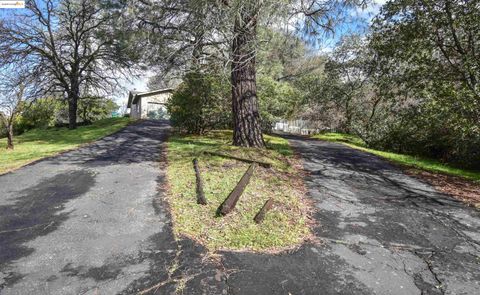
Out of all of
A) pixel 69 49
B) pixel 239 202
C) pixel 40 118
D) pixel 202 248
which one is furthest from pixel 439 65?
pixel 40 118

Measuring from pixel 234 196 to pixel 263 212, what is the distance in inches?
24.7

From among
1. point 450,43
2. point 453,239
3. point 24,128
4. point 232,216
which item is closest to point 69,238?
point 232,216

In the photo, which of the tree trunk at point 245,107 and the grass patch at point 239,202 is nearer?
the grass patch at point 239,202

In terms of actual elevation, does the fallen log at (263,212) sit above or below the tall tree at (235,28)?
below

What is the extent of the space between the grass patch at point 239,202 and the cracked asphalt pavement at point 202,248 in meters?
0.24

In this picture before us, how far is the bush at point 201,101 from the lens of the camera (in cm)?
1279

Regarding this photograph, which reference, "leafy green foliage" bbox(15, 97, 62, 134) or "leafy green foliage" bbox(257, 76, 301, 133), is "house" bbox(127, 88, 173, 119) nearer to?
"leafy green foliage" bbox(15, 97, 62, 134)

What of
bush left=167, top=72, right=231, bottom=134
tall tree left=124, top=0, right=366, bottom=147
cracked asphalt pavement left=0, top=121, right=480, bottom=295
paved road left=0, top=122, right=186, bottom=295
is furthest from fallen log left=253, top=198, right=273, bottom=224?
bush left=167, top=72, right=231, bottom=134

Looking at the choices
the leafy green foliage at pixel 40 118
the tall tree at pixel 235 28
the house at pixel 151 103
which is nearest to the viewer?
the tall tree at pixel 235 28

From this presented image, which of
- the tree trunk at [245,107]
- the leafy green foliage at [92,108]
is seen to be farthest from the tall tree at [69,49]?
the tree trunk at [245,107]

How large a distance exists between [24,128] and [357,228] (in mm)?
32293

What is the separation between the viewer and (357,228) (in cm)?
496

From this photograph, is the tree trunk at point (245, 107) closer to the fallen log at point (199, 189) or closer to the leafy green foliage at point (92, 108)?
the fallen log at point (199, 189)

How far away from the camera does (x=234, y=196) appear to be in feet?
18.0
